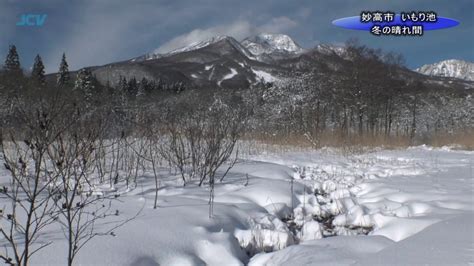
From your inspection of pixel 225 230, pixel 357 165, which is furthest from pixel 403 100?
pixel 225 230

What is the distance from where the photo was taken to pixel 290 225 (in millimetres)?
3230

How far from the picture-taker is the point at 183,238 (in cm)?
244

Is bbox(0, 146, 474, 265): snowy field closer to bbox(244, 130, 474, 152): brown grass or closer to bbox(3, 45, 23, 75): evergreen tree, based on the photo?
bbox(3, 45, 23, 75): evergreen tree

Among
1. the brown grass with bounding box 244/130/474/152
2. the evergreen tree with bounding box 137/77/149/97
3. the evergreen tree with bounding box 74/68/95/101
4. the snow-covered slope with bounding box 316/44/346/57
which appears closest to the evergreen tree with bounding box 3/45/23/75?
the evergreen tree with bounding box 74/68/95/101

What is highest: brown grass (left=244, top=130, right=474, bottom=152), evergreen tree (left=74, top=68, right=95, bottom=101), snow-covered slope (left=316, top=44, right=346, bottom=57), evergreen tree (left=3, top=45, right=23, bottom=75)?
snow-covered slope (left=316, top=44, right=346, bottom=57)

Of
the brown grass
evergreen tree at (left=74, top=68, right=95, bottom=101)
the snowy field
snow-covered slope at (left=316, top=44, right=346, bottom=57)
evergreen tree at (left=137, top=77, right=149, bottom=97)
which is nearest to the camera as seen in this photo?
the snowy field

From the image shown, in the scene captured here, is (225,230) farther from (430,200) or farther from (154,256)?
(430,200)

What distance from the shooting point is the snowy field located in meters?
2.05

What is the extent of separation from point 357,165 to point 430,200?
3186mm

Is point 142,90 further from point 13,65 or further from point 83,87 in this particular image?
point 83,87

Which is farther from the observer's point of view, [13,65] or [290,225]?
[13,65]

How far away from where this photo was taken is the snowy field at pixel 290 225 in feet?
6.72

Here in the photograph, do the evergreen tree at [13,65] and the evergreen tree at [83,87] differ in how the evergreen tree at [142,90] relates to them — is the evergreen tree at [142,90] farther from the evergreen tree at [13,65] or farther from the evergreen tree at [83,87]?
the evergreen tree at [13,65]

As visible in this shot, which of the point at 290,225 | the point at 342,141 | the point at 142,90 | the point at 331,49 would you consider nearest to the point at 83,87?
the point at 290,225
